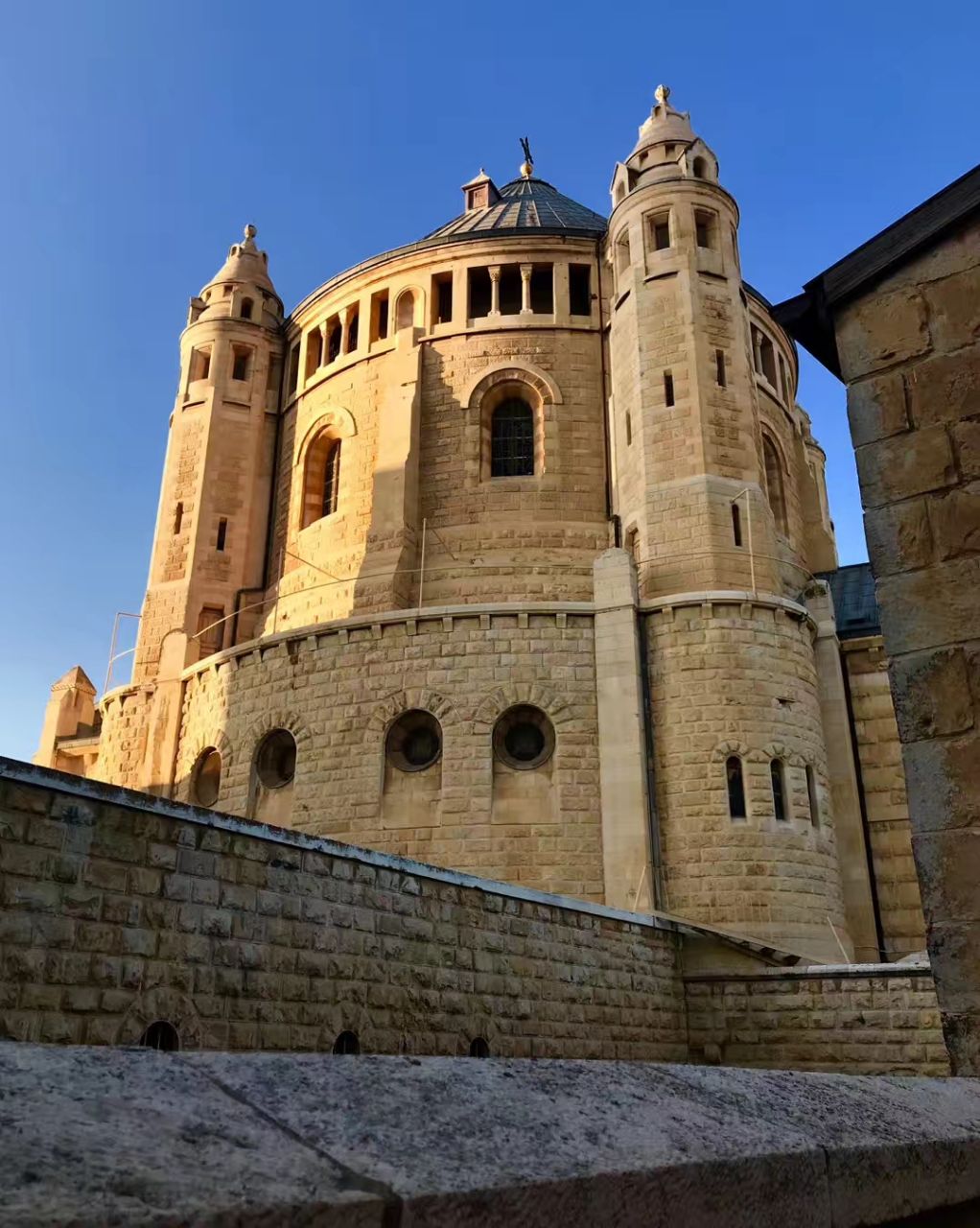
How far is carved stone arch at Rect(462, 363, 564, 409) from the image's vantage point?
24.3 m

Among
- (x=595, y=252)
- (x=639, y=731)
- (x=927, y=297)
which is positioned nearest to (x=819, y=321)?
(x=927, y=297)

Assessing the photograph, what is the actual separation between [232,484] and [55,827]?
19.9 metres

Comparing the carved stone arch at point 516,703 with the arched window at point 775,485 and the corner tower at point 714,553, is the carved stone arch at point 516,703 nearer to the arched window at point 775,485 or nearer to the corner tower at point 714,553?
the corner tower at point 714,553

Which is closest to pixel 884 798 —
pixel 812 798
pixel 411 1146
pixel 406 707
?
pixel 812 798

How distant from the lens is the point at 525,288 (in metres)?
25.1

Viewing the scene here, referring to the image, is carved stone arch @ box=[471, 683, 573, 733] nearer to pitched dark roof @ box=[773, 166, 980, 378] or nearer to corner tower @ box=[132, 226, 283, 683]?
corner tower @ box=[132, 226, 283, 683]

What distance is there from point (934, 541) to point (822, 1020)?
37.7ft

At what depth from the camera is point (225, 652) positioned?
70.6 feet

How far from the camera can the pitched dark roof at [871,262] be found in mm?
5301

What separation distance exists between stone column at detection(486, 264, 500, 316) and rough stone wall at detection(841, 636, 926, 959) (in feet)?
37.8

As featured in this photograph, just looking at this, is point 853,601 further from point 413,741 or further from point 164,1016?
point 164,1016

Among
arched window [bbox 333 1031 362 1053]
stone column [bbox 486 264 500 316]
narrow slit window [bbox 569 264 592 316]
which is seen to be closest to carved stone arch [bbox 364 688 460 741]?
arched window [bbox 333 1031 362 1053]

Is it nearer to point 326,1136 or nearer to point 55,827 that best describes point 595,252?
point 55,827

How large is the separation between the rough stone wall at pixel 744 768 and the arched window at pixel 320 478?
10.0 meters
